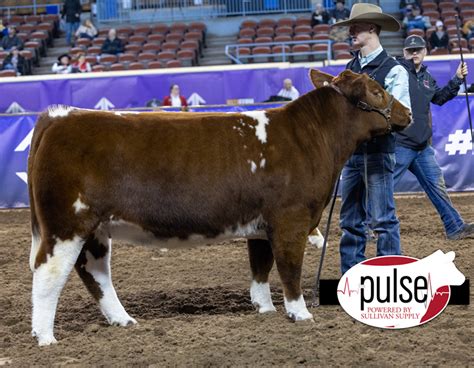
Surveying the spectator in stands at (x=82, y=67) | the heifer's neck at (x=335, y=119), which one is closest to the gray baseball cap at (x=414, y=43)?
the heifer's neck at (x=335, y=119)

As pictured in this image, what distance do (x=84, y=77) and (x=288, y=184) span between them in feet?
41.5

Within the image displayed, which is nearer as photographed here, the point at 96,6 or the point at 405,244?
the point at 405,244

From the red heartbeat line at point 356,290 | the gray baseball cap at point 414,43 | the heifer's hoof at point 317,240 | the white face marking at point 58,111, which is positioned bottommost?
the heifer's hoof at point 317,240

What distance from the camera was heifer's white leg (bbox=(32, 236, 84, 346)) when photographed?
512 cm

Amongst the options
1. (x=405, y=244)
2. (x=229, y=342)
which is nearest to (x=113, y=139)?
(x=229, y=342)

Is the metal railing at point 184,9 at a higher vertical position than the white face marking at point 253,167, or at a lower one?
lower

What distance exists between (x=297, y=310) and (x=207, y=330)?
0.65 meters

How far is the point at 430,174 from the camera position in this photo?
8.28 metres

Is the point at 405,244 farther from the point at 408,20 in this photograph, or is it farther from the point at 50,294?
the point at 408,20

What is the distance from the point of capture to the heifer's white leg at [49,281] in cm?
512

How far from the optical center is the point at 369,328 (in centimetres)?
525

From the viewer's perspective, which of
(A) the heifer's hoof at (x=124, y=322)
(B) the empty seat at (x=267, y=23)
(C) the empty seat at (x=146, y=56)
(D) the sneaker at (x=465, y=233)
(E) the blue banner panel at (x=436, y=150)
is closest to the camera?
(A) the heifer's hoof at (x=124, y=322)

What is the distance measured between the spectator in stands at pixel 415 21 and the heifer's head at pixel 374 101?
16.6m

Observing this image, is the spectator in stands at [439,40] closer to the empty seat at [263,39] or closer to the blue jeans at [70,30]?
the empty seat at [263,39]
